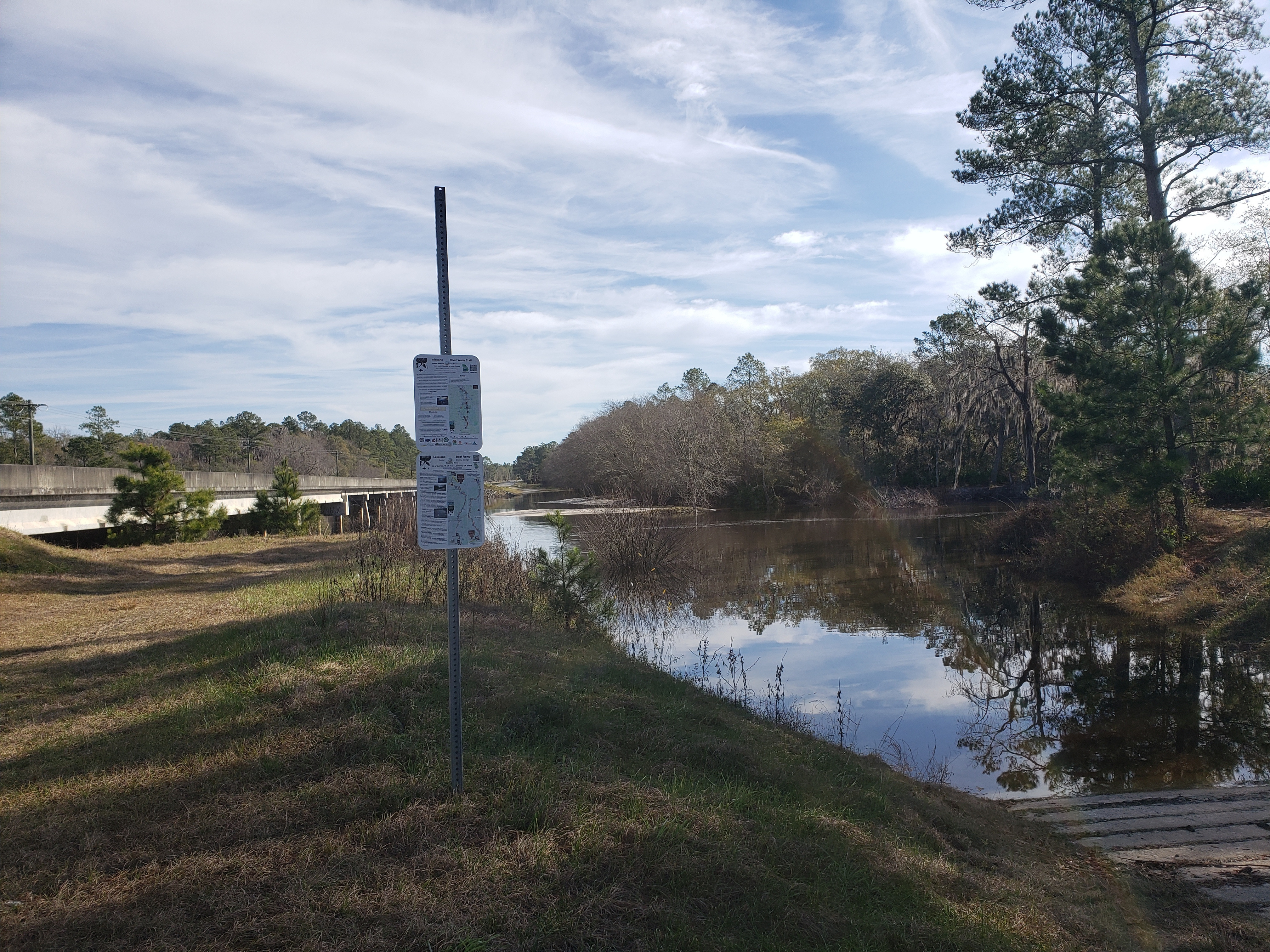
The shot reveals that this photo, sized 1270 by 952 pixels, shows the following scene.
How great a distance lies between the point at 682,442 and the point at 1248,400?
38309mm

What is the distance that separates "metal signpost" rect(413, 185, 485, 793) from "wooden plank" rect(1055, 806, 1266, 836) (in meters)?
5.80

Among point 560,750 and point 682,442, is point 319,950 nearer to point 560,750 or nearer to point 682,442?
point 560,750

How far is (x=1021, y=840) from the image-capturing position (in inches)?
258

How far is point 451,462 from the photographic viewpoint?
450 centimetres

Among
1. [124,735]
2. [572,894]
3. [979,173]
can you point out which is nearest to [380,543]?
[124,735]

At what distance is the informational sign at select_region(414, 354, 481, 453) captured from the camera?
14.4 ft

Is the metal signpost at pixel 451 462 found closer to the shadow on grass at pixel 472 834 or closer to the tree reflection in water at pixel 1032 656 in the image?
the shadow on grass at pixel 472 834

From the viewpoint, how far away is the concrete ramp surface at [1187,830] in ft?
19.3

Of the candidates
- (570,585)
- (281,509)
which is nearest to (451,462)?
(570,585)

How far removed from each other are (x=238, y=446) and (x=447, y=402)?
95.0 meters

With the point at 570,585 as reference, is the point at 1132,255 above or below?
above

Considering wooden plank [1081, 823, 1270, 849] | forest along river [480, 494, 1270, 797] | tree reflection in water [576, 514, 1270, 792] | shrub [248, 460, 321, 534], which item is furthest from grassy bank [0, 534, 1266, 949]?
shrub [248, 460, 321, 534]

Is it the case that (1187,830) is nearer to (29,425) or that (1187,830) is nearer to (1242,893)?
(1242,893)

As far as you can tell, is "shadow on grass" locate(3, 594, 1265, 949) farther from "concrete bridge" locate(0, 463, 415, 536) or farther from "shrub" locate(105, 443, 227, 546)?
"shrub" locate(105, 443, 227, 546)
